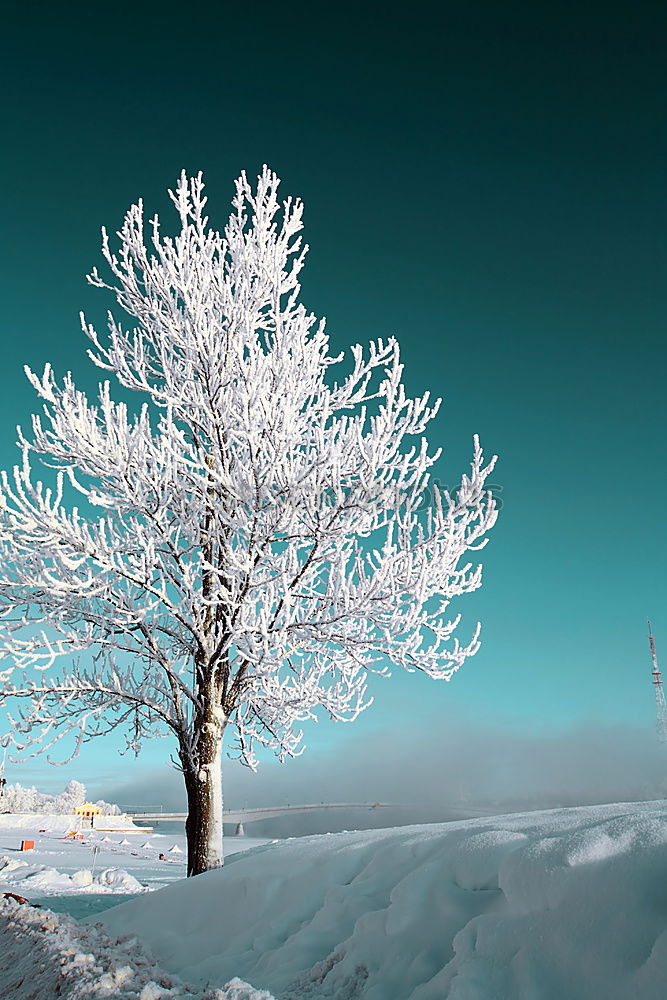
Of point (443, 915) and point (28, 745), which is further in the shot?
point (28, 745)

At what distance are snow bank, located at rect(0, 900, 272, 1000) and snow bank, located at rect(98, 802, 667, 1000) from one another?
0.30m

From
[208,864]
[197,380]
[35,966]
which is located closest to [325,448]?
[197,380]

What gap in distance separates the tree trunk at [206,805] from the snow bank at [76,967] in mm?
3580

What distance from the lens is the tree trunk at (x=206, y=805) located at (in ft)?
23.0

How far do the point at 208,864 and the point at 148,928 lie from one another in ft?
11.4

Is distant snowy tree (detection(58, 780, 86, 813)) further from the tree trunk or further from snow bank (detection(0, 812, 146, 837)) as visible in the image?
the tree trunk

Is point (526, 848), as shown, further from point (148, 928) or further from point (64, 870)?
point (64, 870)

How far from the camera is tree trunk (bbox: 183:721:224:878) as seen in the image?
23.0 ft

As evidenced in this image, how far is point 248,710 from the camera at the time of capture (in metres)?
8.98

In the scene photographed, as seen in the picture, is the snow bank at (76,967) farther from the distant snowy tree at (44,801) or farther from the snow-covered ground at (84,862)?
the distant snowy tree at (44,801)

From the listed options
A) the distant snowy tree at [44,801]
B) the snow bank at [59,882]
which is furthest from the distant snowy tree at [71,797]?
the snow bank at [59,882]

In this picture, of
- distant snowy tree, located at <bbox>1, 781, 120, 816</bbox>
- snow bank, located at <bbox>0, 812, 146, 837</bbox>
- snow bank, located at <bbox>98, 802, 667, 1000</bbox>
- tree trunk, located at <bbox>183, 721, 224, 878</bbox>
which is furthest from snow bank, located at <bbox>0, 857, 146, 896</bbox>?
distant snowy tree, located at <bbox>1, 781, 120, 816</bbox>

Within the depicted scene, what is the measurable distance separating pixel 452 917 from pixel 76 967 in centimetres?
152

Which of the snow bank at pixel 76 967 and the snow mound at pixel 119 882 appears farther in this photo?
the snow mound at pixel 119 882
